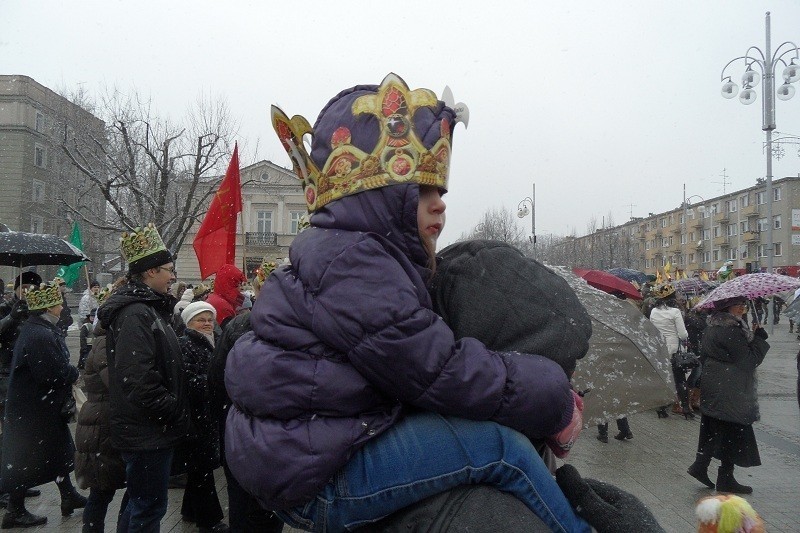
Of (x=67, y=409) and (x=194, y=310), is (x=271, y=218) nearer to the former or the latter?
(x=67, y=409)

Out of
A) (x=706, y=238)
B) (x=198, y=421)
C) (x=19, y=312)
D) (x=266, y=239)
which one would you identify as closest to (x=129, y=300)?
(x=198, y=421)

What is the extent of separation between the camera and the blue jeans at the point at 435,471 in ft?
4.02

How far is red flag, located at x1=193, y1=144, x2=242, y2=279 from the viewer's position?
822 cm

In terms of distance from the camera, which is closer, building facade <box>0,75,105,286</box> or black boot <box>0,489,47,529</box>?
black boot <box>0,489,47,529</box>

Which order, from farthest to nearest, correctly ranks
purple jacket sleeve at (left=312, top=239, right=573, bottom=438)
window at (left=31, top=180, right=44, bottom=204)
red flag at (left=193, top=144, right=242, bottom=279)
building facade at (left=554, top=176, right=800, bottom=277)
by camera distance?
building facade at (left=554, top=176, right=800, bottom=277), window at (left=31, top=180, right=44, bottom=204), red flag at (left=193, top=144, right=242, bottom=279), purple jacket sleeve at (left=312, top=239, right=573, bottom=438)

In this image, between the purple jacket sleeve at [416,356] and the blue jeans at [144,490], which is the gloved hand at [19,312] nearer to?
the blue jeans at [144,490]

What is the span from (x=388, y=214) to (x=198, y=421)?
395 cm

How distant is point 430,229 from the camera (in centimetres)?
145

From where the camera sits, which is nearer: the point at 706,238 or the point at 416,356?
the point at 416,356

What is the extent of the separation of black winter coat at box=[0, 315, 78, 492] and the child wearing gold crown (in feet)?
14.8

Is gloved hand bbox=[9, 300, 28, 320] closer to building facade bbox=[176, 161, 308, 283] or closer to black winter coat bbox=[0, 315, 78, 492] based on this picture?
black winter coat bbox=[0, 315, 78, 492]

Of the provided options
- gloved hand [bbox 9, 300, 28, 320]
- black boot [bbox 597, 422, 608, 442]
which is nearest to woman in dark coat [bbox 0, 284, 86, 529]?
gloved hand [bbox 9, 300, 28, 320]

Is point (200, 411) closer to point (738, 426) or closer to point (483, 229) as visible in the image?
point (738, 426)

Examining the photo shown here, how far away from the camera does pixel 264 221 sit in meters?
46.7
